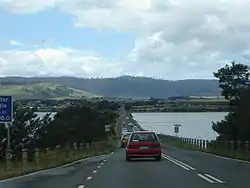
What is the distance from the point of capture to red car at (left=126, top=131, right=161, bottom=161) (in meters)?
34.7

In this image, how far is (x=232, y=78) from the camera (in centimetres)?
6844

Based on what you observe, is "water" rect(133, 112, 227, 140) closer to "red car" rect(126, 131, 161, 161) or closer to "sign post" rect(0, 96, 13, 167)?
"red car" rect(126, 131, 161, 161)

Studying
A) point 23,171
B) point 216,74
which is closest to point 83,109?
point 216,74

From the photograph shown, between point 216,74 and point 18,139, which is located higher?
point 216,74

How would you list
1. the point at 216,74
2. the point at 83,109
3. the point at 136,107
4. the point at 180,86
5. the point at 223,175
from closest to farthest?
the point at 223,175, the point at 216,74, the point at 83,109, the point at 136,107, the point at 180,86

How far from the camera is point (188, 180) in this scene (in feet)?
69.3

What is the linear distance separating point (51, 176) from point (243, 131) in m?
25.0

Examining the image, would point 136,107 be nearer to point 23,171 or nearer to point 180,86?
point 180,86

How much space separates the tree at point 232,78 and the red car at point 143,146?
1307 inches

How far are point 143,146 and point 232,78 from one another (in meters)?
35.4

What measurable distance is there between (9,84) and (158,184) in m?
116

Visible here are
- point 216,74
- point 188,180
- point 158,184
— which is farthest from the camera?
point 216,74

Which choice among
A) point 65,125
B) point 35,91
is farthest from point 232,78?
point 35,91

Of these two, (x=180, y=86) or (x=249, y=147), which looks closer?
(x=249, y=147)
